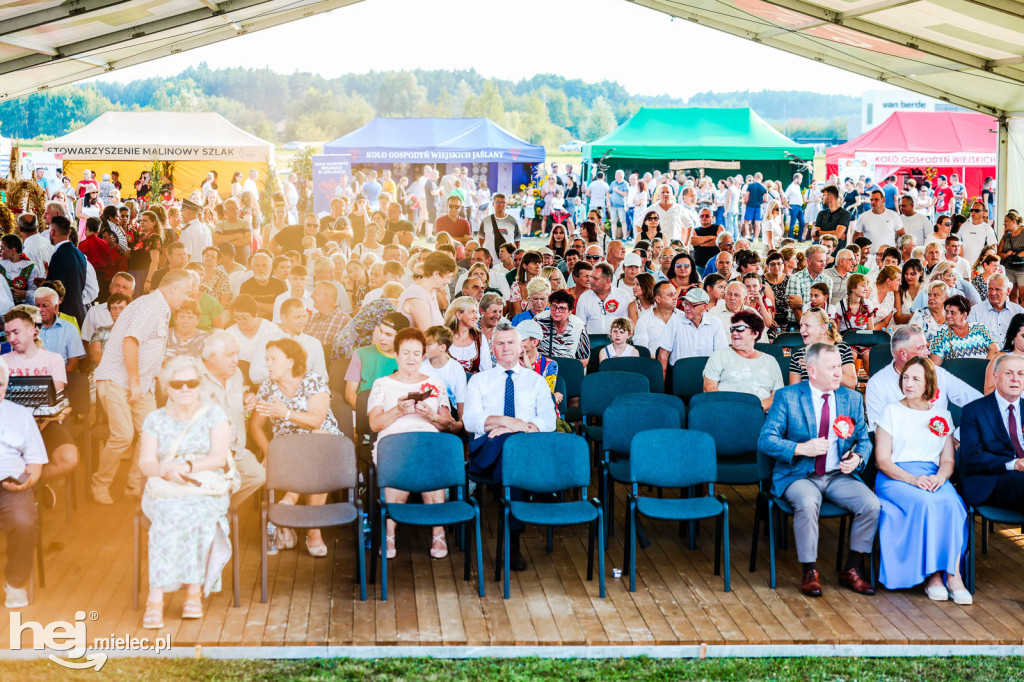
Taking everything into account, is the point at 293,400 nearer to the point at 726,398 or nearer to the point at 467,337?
the point at 467,337

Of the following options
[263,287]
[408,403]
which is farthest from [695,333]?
[263,287]

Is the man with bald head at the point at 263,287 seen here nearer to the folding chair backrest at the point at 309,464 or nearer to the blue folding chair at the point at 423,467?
the folding chair backrest at the point at 309,464

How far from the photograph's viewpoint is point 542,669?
14.0ft

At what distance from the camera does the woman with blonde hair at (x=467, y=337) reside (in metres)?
6.54

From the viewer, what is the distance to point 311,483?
511 cm

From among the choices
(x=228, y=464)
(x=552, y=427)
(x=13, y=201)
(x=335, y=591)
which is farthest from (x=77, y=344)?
(x=13, y=201)

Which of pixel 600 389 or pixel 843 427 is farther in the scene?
pixel 600 389

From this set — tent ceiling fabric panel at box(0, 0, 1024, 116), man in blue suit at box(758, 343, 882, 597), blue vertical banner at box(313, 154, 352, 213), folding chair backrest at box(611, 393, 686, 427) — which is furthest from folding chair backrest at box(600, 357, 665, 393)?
blue vertical banner at box(313, 154, 352, 213)

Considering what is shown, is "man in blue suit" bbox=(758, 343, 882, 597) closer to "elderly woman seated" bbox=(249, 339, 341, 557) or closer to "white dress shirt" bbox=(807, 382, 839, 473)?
"white dress shirt" bbox=(807, 382, 839, 473)

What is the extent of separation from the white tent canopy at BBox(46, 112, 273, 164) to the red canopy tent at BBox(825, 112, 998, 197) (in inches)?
521

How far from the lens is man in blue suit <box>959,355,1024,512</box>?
515 cm

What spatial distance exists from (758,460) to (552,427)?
1151mm

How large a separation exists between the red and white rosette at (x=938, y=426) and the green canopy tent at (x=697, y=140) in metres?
14.7

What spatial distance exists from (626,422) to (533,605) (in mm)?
1418
